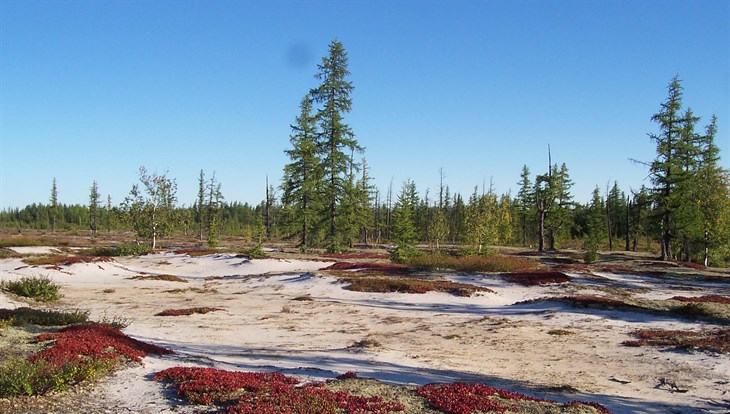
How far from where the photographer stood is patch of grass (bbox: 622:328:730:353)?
11.9 meters

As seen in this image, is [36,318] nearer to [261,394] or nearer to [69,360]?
[69,360]

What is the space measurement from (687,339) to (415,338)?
7683 millimetres

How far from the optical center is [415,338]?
548 inches

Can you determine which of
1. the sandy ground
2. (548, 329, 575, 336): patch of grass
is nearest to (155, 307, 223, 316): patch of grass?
the sandy ground

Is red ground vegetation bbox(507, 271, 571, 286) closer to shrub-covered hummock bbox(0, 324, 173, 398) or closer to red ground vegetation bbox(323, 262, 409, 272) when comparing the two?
red ground vegetation bbox(323, 262, 409, 272)

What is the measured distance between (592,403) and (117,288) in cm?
2405

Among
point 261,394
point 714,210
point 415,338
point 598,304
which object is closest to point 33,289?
point 415,338

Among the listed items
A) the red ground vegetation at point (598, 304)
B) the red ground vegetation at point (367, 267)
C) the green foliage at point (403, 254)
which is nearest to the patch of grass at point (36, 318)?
the red ground vegetation at point (598, 304)

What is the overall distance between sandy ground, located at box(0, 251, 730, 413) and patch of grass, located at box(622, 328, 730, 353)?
0.46m

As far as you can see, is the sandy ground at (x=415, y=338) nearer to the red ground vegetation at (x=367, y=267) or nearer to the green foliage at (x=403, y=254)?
the red ground vegetation at (x=367, y=267)

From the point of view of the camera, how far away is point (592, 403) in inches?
306

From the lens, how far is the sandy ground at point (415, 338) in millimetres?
9141

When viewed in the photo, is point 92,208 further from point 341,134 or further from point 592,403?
point 592,403

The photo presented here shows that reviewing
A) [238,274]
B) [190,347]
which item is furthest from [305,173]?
[190,347]
